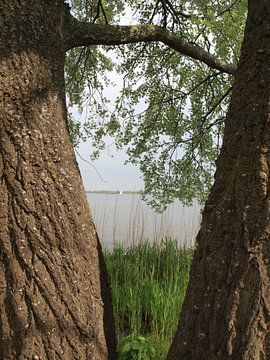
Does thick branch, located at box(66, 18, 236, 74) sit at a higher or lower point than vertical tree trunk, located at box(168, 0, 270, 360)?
higher

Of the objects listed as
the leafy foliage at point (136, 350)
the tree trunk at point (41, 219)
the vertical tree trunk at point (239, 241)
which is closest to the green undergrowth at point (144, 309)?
the leafy foliage at point (136, 350)

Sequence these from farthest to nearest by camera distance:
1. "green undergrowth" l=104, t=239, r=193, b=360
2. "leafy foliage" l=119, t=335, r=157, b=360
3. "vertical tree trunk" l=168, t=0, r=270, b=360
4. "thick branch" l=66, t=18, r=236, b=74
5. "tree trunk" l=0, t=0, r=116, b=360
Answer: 1. "green undergrowth" l=104, t=239, r=193, b=360
2. "leafy foliage" l=119, t=335, r=157, b=360
3. "thick branch" l=66, t=18, r=236, b=74
4. "tree trunk" l=0, t=0, r=116, b=360
5. "vertical tree trunk" l=168, t=0, r=270, b=360

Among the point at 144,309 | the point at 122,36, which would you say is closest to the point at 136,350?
the point at 144,309

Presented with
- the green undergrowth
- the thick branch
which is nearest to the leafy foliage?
the green undergrowth

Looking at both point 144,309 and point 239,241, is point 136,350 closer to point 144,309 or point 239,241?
point 144,309

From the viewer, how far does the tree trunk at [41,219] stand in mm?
1986

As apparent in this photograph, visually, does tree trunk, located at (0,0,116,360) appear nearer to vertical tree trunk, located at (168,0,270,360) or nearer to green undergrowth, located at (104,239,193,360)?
vertical tree trunk, located at (168,0,270,360)

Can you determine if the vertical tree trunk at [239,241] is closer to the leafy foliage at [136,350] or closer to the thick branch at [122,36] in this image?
the leafy foliage at [136,350]

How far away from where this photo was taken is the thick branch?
263 cm

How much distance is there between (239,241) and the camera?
183 centimetres

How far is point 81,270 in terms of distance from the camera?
213cm

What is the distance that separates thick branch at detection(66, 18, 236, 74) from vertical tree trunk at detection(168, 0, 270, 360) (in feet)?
3.33

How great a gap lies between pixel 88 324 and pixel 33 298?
0.29 meters

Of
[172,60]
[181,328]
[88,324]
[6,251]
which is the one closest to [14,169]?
[6,251]
